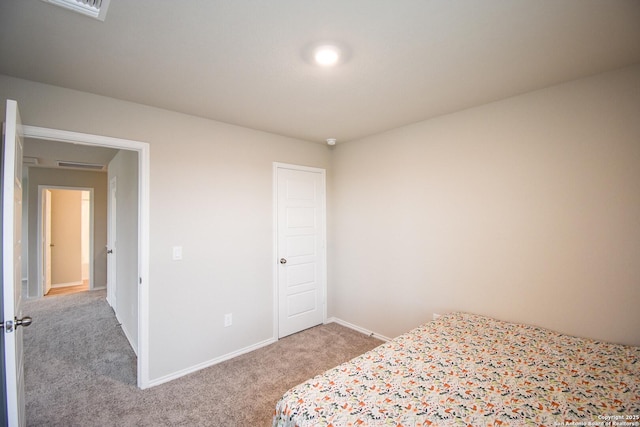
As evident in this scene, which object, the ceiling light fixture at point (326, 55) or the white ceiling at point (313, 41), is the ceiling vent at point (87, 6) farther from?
the ceiling light fixture at point (326, 55)

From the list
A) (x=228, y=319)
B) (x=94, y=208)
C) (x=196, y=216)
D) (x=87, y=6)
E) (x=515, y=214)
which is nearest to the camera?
(x=87, y=6)

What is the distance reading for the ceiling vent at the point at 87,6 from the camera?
1.28 metres

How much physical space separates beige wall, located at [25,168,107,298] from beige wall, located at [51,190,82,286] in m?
0.89

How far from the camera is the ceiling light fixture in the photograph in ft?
5.40

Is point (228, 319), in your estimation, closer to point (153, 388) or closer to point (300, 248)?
point (153, 388)

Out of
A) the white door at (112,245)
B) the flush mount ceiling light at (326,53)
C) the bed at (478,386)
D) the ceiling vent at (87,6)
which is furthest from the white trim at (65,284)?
the flush mount ceiling light at (326,53)

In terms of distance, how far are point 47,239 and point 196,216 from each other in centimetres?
515

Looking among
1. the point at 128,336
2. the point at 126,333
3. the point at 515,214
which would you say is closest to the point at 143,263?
the point at 128,336

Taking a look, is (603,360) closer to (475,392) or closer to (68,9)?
(475,392)

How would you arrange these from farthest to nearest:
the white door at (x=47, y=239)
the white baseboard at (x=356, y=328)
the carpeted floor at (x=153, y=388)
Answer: the white door at (x=47, y=239), the white baseboard at (x=356, y=328), the carpeted floor at (x=153, y=388)

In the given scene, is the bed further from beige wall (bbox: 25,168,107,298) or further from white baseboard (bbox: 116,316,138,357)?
beige wall (bbox: 25,168,107,298)

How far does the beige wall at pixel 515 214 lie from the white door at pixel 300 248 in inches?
24.8

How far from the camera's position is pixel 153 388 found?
2424 millimetres

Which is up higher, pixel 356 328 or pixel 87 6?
pixel 87 6
